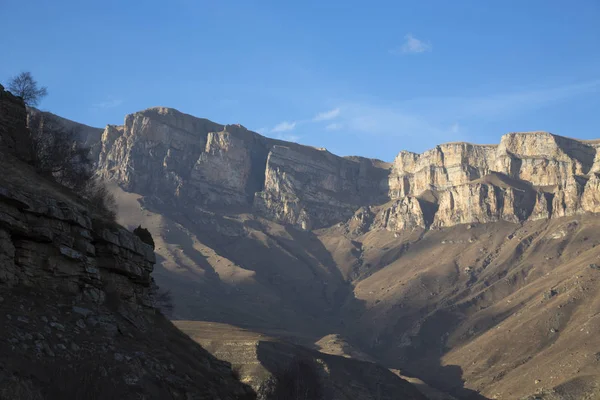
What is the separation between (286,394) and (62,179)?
108ft

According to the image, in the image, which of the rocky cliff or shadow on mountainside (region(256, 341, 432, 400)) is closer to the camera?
the rocky cliff

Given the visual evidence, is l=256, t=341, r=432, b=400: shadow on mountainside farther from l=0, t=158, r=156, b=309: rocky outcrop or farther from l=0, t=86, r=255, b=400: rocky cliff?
l=0, t=158, r=156, b=309: rocky outcrop

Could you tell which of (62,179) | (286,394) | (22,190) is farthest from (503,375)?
(22,190)

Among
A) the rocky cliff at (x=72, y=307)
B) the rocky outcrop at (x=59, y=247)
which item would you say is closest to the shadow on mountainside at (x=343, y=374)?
the rocky cliff at (x=72, y=307)

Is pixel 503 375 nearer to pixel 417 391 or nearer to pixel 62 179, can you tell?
pixel 417 391

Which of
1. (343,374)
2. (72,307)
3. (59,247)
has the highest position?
(59,247)

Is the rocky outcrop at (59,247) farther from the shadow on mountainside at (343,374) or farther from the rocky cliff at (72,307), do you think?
the shadow on mountainside at (343,374)

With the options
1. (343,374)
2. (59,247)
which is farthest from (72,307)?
(343,374)

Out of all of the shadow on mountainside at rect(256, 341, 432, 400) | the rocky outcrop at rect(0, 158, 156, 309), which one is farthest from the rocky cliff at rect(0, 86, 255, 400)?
the shadow on mountainside at rect(256, 341, 432, 400)

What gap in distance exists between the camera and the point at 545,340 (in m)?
192

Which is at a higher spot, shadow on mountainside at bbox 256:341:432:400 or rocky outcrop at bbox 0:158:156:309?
rocky outcrop at bbox 0:158:156:309

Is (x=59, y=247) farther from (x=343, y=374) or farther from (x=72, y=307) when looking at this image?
(x=343, y=374)

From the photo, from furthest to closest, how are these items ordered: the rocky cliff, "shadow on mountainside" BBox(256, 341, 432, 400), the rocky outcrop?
"shadow on mountainside" BBox(256, 341, 432, 400) < the rocky outcrop < the rocky cliff

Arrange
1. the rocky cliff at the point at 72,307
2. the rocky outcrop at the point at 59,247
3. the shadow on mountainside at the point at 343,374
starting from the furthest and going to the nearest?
the shadow on mountainside at the point at 343,374, the rocky outcrop at the point at 59,247, the rocky cliff at the point at 72,307
